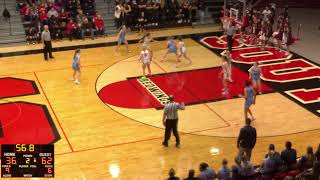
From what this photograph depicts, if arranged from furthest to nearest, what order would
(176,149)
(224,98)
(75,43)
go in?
(75,43), (224,98), (176,149)

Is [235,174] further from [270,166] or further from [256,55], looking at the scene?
[256,55]

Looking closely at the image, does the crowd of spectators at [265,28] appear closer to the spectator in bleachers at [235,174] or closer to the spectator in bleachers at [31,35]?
the spectator in bleachers at [31,35]

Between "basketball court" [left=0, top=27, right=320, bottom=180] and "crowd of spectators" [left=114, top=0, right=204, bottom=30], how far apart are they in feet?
9.58

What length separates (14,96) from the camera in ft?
63.4

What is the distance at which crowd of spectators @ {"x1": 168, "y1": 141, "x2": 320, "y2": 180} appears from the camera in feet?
39.6

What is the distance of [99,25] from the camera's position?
26.6 meters

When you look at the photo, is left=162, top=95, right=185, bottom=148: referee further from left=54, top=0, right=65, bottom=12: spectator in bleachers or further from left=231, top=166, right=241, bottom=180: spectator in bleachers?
left=54, top=0, right=65, bottom=12: spectator in bleachers

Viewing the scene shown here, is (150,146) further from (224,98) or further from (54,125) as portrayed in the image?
(224,98)

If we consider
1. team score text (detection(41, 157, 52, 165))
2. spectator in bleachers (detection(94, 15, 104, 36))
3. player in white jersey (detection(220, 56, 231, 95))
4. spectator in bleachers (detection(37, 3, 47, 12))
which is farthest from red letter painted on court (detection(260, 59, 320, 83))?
team score text (detection(41, 157, 52, 165))

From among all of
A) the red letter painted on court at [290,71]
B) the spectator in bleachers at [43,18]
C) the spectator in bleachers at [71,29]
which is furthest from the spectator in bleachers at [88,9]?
the red letter painted on court at [290,71]

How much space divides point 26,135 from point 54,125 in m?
1.04

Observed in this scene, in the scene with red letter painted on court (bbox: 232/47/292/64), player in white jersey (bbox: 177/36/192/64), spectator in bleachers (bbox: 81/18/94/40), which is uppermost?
spectator in bleachers (bbox: 81/18/94/40)

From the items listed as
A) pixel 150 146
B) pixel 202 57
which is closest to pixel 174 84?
pixel 202 57

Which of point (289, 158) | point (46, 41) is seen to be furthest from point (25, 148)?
point (46, 41)
